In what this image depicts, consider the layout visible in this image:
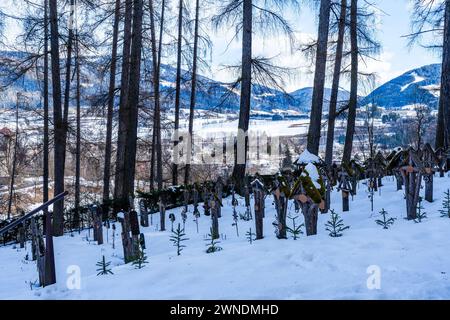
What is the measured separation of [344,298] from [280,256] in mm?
1264

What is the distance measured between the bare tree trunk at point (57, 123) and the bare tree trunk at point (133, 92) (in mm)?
1972

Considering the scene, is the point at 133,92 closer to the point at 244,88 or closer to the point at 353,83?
the point at 244,88

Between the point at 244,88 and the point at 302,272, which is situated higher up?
the point at 244,88

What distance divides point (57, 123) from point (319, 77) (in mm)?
7983

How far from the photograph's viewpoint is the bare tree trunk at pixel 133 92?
11336 millimetres

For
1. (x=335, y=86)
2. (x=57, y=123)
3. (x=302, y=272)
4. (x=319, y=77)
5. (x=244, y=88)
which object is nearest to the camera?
(x=302, y=272)

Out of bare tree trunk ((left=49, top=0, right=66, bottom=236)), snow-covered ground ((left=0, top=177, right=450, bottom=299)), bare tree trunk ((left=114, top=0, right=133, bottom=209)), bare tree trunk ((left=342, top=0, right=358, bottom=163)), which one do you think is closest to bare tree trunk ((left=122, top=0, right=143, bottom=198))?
bare tree trunk ((left=114, top=0, right=133, bottom=209))

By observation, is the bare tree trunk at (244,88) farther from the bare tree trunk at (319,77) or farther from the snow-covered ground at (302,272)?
the snow-covered ground at (302,272)

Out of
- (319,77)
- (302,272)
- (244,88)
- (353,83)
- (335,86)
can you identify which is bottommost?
(302,272)

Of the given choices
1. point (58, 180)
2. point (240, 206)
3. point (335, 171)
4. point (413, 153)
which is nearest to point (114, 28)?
point (58, 180)

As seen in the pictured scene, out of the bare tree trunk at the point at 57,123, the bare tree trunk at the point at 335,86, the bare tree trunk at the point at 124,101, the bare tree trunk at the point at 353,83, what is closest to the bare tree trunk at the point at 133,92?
the bare tree trunk at the point at 124,101

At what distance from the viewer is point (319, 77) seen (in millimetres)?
11461

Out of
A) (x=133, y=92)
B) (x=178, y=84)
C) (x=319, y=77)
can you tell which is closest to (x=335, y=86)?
(x=319, y=77)
